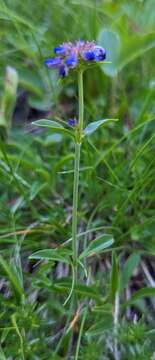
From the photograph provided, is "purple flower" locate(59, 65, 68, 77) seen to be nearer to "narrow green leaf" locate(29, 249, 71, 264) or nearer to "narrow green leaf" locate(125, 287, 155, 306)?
"narrow green leaf" locate(29, 249, 71, 264)

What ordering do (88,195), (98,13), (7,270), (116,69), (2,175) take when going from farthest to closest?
(98,13) < (116,69) < (88,195) < (2,175) < (7,270)

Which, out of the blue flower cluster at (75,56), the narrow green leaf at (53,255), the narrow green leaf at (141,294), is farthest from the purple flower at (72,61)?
the narrow green leaf at (141,294)

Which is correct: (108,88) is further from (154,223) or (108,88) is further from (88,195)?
(154,223)

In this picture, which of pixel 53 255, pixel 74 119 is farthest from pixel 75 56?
pixel 53 255

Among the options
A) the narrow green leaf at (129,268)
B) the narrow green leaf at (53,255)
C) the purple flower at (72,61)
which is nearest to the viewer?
the purple flower at (72,61)

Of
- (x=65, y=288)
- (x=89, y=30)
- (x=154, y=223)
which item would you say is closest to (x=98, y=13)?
(x=89, y=30)

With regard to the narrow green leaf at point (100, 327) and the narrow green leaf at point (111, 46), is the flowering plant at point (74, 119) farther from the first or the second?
the narrow green leaf at point (111, 46)

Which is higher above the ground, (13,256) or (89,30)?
(89,30)
